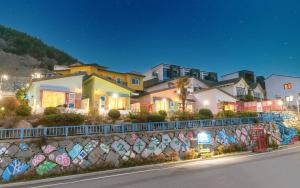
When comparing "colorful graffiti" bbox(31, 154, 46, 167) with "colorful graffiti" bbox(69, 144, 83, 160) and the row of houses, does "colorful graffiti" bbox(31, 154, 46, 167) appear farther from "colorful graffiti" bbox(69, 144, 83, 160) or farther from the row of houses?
the row of houses

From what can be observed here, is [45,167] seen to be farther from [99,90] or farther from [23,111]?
[99,90]

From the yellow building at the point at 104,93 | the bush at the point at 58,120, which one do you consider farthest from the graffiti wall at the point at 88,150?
the yellow building at the point at 104,93

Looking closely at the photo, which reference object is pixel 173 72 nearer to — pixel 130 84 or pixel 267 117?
pixel 130 84

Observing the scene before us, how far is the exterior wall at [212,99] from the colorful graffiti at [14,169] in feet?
95.7

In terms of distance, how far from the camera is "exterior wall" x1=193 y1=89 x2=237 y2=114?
37753mm

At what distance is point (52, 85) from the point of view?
1008 inches

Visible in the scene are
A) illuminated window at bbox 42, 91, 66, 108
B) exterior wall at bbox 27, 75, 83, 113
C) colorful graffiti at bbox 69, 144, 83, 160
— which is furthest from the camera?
illuminated window at bbox 42, 91, 66, 108

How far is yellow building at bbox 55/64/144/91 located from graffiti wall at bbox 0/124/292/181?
65.0 ft

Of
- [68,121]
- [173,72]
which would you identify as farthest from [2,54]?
[68,121]

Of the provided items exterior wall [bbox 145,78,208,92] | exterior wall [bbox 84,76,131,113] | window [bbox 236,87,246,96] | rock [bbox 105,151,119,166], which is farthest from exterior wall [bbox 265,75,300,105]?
rock [bbox 105,151,119,166]

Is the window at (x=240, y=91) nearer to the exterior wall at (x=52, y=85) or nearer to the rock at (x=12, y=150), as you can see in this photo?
the exterior wall at (x=52, y=85)

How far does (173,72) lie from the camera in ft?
188

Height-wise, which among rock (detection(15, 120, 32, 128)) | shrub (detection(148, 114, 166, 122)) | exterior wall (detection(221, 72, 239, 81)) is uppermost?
exterior wall (detection(221, 72, 239, 81))

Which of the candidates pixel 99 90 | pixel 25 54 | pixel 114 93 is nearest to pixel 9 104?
pixel 99 90
